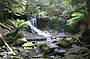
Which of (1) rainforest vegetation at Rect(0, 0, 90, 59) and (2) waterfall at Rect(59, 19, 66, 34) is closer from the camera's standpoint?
(1) rainforest vegetation at Rect(0, 0, 90, 59)

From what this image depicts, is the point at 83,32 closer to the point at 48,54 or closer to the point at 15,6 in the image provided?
the point at 48,54

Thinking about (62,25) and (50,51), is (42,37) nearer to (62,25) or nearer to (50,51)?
(50,51)

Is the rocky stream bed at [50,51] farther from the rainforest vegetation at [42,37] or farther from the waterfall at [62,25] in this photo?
the waterfall at [62,25]

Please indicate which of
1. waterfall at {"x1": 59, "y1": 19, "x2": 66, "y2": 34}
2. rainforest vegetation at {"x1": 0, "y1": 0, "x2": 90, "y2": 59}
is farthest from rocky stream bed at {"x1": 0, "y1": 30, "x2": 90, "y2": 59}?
waterfall at {"x1": 59, "y1": 19, "x2": 66, "y2": 34}

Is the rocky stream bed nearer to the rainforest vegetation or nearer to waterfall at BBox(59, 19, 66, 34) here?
the rainforest vegetation

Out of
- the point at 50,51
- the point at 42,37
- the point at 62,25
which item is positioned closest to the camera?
the point at 50,51

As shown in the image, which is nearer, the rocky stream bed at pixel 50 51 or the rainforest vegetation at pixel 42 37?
the rocky stream bed at pixel 50 51

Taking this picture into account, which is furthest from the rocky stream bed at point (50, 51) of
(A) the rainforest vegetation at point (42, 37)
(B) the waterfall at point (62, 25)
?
(B) the waterfall at point (62, 25)

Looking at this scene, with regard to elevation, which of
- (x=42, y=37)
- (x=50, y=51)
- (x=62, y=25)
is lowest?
(x=42, y=37)

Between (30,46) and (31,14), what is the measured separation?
6.53m

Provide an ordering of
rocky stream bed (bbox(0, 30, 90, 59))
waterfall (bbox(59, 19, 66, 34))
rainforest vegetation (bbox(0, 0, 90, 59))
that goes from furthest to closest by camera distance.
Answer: waterfall (bbox(59, 19, 66, 34)), rainforest vegetation (bbox(0, 0, 90, 59)), rocky stream bed (bbox(0, 30, 90, 59))

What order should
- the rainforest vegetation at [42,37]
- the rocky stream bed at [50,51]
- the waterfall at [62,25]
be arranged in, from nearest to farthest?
1. the rocky stream bed at [50,51]
2. the rainforest vegetation at [42,37]
3. the waterfall at [62,25]

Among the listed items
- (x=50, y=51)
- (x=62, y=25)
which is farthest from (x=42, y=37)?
(x=62, y=25)

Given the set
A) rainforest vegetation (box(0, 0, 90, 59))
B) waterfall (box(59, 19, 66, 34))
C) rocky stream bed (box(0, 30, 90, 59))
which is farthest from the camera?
waterfall (box(59, 19, 66, 34))
